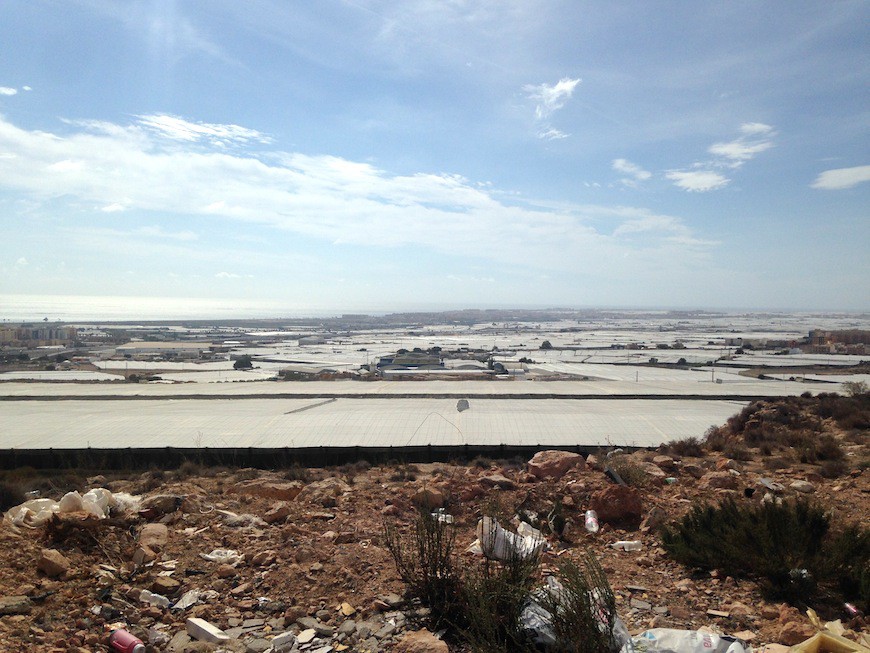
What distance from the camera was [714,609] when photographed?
4445mm

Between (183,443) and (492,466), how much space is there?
317 inches

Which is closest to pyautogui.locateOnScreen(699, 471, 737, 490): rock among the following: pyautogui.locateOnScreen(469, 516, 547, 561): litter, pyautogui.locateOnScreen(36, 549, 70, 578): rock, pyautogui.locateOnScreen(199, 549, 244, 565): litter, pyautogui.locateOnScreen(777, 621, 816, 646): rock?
pyautogui.locateOnScreen(469, 516, 547, 561): litter

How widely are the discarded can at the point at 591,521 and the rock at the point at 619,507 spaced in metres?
0.11

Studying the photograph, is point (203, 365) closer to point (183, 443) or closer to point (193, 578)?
point (183, 443)

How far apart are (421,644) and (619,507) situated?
4.28 metres

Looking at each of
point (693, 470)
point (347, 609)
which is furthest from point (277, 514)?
point (693, 470)

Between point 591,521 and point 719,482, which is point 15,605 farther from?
point 719,482

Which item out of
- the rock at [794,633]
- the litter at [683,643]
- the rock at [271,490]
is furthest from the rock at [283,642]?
the rock at [271,490]

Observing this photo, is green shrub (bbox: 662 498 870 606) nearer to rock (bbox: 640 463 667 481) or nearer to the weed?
rock (bbox: 640 463 667 481)

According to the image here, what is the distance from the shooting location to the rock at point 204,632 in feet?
13.6

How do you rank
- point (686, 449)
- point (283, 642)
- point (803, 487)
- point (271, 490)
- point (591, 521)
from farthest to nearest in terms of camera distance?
point (686, 449) → point (271, 490) → point (803, 487) → point (591, 521) → point (283, 642)

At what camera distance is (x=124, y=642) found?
3994 mm

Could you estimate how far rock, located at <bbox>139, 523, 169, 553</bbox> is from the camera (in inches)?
223

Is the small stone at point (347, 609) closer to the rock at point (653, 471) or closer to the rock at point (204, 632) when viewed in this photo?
the rock at point (204, 632)
